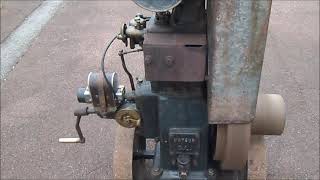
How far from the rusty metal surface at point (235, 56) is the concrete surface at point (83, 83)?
1144 millimetres

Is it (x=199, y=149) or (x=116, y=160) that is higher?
(x=199, y=149)

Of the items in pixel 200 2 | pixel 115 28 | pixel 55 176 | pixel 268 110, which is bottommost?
pixel 55 176

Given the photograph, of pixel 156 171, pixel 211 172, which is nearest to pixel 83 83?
pixel 156 171

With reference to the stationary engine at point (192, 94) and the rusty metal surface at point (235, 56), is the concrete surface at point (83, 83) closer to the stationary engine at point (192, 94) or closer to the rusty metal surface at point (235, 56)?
the stationary engine at point (192, 94)

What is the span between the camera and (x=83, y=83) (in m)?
3.21

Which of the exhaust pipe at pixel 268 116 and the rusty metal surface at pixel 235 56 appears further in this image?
the exhaust pipe at pixel 268 116

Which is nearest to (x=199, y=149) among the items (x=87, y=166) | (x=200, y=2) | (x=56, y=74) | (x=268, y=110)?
(x=268, y=110)

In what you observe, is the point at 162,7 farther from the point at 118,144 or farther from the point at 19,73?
the point at 19,73

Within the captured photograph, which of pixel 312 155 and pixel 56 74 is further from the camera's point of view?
pixel 56 74

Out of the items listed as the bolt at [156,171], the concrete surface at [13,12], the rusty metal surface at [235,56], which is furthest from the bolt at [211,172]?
the concrete surface at [13,12]

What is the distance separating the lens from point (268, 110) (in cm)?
150

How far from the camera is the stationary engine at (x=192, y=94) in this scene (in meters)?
1.11

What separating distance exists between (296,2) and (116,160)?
386 centimetres

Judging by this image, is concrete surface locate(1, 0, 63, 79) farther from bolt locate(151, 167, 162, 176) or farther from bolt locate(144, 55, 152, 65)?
bolt locate(144, 55, 152, 65)
